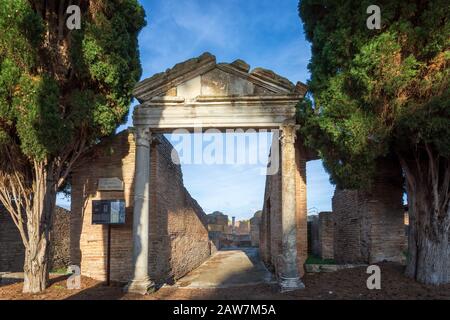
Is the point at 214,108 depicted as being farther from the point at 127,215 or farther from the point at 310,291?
the point at 310,291

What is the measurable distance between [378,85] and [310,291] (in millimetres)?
4750

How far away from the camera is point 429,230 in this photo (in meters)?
7.52

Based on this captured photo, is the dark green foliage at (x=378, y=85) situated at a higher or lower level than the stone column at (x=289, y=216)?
higher

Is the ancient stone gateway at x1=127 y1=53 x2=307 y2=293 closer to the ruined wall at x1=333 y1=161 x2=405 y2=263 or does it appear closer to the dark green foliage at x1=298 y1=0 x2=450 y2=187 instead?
the dark green foliage at x1=298 y1=0 x2=450 y2=187

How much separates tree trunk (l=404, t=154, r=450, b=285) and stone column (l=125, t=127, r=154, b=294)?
612cm

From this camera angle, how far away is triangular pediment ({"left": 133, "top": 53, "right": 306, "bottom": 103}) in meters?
9.05

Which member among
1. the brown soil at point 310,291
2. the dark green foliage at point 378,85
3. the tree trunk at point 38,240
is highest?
the dark green foliage at point 378,85

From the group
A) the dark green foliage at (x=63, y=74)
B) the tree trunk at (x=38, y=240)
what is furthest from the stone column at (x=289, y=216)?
the tree trunk at (x=38, y=240)

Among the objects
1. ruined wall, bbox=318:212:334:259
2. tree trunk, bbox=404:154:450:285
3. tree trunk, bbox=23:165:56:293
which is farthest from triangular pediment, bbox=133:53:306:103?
ruined wall, bbox=318:212:334:259

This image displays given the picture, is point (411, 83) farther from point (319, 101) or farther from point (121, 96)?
point (121, 96)

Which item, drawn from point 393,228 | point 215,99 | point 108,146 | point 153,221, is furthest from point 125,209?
point 393,228

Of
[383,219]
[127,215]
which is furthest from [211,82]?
[383,219]

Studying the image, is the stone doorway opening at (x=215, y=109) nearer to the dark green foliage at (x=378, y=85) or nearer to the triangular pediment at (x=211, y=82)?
the triangular pediment at (x=211, y=82)

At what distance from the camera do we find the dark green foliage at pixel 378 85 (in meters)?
6.66
